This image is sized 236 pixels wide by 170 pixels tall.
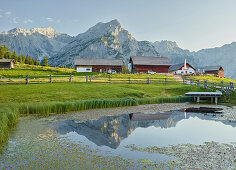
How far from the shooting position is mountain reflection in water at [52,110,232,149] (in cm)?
953

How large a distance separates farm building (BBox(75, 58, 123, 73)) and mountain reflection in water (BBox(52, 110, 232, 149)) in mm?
58729

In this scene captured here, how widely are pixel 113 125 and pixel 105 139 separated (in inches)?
106

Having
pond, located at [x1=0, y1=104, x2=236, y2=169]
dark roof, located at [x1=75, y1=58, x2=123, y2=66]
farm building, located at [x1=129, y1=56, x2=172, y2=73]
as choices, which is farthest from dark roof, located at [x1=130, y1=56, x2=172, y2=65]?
pond, located at [x1=0, y1=104, x2=236, y2=169]

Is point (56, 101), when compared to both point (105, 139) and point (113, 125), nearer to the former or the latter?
point (113, 125)

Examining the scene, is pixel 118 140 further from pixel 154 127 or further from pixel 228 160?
pixel 228 160

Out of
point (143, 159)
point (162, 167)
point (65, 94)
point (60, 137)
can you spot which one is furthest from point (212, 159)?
point (65, 94)

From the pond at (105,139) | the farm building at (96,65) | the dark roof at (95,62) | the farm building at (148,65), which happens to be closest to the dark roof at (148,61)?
the farm building at (148,65)

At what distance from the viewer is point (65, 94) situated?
2109cm

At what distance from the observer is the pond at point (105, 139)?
6.68m

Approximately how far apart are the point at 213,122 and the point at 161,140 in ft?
19.7

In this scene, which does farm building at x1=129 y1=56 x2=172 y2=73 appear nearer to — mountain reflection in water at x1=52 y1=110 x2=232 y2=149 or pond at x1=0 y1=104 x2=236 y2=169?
mountain reflection in water at x1=52 y1=110 x2=232 y2=149

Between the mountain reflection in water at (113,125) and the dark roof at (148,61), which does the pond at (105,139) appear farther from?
the dark roof at (148,61)

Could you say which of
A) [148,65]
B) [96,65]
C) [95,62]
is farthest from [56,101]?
[148,65]

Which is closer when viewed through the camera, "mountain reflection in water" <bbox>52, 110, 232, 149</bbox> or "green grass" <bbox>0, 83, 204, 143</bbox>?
"mountain reflection in water" <bbox>52, 110, 232, 149</bbox>
